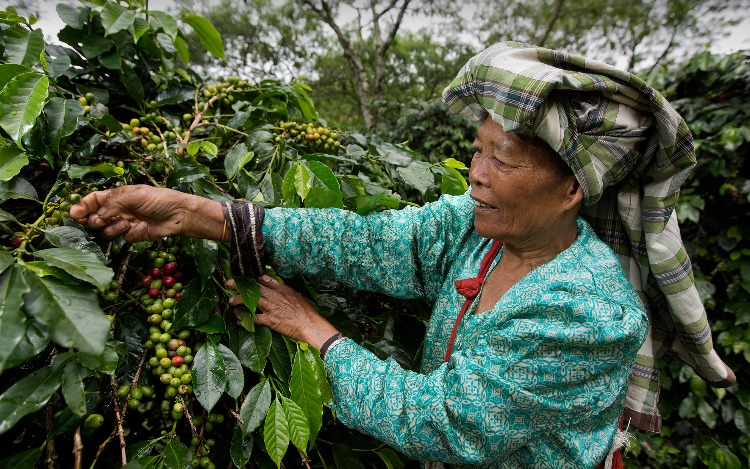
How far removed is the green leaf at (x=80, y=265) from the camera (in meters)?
0.67

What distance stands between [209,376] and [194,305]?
0.50 ft

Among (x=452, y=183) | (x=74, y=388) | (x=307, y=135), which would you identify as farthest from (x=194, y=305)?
(x=452, y=183)

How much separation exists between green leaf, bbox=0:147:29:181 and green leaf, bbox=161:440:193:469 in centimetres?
57

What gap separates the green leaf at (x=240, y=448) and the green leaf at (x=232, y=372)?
0.31 feet

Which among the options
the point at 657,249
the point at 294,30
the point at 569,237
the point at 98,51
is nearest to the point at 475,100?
the point at 569,237

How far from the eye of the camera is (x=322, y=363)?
1.06 metres

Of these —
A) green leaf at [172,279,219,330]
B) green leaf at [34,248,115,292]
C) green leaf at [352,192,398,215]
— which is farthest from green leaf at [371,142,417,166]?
green leaf at [34,248,115,292]

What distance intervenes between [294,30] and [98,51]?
12938 millimetres

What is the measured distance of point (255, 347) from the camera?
1.02 m

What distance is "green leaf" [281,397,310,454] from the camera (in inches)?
36.0

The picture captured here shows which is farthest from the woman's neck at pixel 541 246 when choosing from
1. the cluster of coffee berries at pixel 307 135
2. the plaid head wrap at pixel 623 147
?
the cluster of coffee berries at pixel 307 135

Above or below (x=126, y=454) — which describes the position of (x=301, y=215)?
above

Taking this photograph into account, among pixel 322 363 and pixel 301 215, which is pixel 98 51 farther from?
pixel 322 363

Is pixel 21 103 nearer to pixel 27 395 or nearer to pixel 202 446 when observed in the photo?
pixel 27 395
